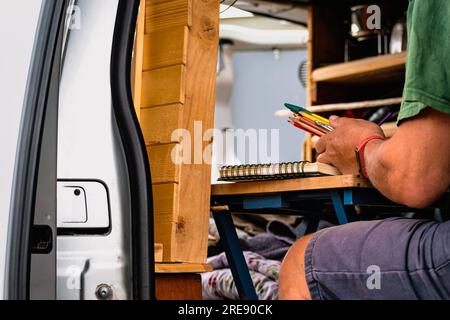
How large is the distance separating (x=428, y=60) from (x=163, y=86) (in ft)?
1.87

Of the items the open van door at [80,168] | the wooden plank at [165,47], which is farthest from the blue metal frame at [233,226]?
the open van door at [80,168]

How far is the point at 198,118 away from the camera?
165 cm

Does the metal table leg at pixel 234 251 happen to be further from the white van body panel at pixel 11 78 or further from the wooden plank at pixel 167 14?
the white van body panel at pixel 11 78

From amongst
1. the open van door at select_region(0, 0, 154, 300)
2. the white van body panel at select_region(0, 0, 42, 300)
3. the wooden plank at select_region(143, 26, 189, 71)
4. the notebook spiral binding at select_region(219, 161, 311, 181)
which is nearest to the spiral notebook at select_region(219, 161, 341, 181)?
the notebook spiral binding at select_region(219, 161, 311, 181)

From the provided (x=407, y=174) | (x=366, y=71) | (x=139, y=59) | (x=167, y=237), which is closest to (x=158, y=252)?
(x=167, y=237)

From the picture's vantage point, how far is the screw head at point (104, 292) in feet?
4.08

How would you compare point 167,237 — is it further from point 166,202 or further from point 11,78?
point 11,78

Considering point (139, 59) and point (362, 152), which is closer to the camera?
point (362, 152)

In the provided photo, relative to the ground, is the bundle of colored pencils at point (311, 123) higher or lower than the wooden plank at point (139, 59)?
lower

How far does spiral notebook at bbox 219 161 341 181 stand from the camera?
5.26 feet

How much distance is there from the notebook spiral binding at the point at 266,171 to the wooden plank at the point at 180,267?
190 mm

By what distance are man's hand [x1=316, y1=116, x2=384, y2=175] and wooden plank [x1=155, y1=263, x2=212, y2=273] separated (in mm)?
322

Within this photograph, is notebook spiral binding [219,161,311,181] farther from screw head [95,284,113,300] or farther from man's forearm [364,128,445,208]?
screw head [95,284,113,300]

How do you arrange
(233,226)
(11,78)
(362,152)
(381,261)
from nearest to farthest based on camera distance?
(11,78)
(381,261)
(362,152)
(233,226)
